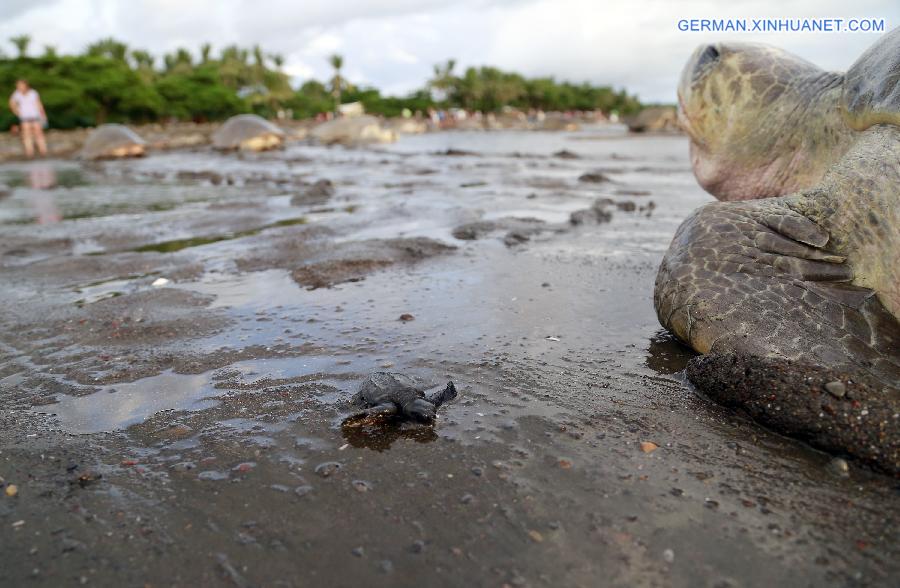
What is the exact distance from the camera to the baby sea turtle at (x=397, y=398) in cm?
173

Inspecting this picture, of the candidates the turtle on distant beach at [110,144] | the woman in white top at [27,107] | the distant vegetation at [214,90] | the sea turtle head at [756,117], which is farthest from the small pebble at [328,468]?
the distant vegetation at [214,90]

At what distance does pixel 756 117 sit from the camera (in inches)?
134

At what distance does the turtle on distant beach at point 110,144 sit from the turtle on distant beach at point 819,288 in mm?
19039

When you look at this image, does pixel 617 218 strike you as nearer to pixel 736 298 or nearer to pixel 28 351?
pixel 736 298

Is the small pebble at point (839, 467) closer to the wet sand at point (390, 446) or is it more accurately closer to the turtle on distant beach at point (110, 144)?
the wet sand at point (390, 446)

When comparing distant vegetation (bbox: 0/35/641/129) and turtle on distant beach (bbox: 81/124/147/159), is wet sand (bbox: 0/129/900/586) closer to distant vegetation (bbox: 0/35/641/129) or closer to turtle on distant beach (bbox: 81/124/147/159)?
turtle on distant beach (bbox: 81/124/147/159)

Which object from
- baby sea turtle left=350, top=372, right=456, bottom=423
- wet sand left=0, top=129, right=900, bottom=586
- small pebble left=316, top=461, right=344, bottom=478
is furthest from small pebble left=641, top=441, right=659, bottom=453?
small pebble left=316, top=461, right=344, bottom=478

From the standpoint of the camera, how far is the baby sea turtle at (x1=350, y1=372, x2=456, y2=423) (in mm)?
1730

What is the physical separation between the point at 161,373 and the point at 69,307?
1.24 m

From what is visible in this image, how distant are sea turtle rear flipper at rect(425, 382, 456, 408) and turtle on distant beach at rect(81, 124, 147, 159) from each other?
62.3ft

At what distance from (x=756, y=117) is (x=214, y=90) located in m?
42.7

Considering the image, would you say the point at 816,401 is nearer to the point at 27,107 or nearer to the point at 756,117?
the point at 756,117

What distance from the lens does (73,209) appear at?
712 centimetres

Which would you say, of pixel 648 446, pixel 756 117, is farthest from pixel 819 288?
pixel 756 117
